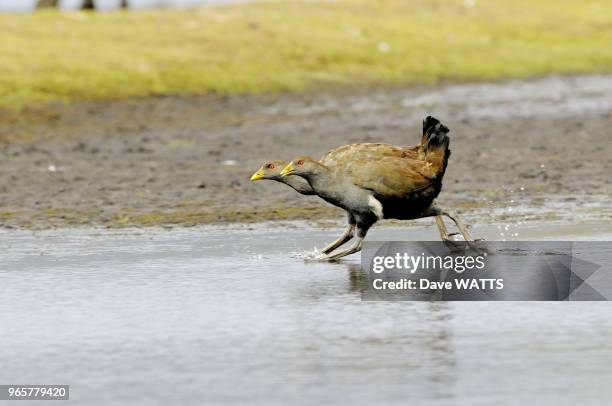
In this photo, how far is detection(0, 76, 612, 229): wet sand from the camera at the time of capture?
1520 cm

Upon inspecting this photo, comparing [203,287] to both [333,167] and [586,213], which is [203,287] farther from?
[586,213]

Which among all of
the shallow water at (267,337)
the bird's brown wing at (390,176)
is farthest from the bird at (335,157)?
the shallow water at (267,337)

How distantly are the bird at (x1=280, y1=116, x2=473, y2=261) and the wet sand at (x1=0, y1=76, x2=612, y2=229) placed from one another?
2489 mm

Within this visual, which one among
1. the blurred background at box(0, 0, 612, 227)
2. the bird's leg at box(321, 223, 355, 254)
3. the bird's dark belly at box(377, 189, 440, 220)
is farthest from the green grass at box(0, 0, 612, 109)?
the bird's dark belly at box(377, 189, 440, 220)

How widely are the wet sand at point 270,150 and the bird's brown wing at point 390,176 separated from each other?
2605 mm

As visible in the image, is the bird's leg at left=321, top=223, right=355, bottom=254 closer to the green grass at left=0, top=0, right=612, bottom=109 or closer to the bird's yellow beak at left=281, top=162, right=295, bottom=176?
the bird's yellow beak at left=281, top=162, right=295, bottom=176

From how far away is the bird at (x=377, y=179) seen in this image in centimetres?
1116

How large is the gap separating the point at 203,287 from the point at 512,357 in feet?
9.72

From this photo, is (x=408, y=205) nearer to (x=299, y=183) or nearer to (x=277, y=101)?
(x=299, y=183)

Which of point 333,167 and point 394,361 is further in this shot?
point 333,167

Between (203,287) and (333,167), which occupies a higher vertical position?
(333,167)

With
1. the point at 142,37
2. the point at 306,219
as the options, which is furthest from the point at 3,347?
the point at 142,37

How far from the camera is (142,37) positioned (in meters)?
33.3

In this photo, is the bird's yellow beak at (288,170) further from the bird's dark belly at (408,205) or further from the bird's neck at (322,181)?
the bird's dark belly at (408,205)
